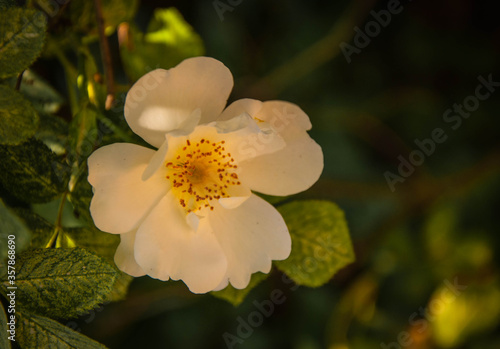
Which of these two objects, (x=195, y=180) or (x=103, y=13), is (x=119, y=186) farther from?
(x=103, y=13)

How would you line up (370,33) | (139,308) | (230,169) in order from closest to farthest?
(230,169) → (139,308) → (370,33)

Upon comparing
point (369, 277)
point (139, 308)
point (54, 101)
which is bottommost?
point (139, 308)

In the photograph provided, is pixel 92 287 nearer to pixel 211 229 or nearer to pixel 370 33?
pixel 211 229

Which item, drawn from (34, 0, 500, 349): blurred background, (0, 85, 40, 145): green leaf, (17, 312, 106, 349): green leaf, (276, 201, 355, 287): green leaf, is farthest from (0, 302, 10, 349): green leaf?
(34, 0, 500, 349): blurred background

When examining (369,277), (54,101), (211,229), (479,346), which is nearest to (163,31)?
(54,101)

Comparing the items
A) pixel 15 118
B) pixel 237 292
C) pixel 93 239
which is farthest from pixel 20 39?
pixel 237 292

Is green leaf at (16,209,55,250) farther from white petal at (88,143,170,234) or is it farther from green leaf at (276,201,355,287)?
green leaf at (276,201,355,287)
